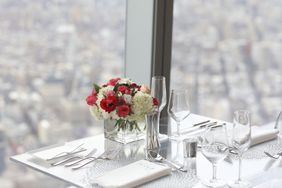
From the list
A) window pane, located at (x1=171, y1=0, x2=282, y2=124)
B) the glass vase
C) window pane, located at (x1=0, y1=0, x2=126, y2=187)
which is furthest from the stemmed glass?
window pane, located at (x1=171, y1=0, x2=282, y2=124)

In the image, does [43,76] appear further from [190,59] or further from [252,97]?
[252,97]

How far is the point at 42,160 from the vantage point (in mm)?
1874

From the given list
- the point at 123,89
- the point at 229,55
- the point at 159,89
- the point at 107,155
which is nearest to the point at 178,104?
the point at 159,89

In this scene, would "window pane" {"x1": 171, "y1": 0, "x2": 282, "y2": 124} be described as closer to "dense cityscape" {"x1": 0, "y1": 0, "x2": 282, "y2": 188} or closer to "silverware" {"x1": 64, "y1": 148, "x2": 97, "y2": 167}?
"dense cityscape" {"x1": 0, "y1": 0, "x2": 282, "y2": 188}

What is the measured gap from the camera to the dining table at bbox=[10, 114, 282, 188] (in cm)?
172

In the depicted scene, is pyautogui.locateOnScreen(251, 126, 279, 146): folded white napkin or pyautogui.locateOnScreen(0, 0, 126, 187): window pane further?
pyautogui.locateOnScreen(0, 0, 126, 187): window pane

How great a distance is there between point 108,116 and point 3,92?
846 millimetres

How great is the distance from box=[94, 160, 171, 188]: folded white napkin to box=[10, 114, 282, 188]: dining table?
0.06 ft

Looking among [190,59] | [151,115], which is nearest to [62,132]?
[190,59]

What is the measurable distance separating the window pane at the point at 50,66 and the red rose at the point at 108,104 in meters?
0.82

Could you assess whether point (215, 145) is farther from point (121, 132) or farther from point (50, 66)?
point (50, 66)

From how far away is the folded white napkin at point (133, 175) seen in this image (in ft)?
5.40

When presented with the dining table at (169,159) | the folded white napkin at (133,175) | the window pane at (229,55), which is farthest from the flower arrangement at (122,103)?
the window pane at (229,55)

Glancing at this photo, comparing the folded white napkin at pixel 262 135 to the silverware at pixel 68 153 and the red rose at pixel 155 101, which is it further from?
the silverware at pixel 68 153
